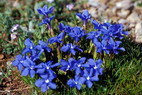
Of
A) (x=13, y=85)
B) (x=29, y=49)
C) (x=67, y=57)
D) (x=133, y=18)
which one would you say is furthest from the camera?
(x=133, y=18)

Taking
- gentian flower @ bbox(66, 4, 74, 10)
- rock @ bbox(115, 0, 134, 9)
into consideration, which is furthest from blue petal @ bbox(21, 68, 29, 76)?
rock @ bbox(115, 0, 134, 9)

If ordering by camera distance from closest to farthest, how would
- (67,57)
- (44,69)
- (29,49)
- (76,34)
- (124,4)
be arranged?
(44,69) < (29,49) < (76,34) < (67,57) < (124,4)

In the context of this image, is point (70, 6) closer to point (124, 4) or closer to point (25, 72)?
point (124, 4)

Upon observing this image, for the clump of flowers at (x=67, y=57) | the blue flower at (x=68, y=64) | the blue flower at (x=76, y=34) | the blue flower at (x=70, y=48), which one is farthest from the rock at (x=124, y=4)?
the blue flower at (x=68, y=64)

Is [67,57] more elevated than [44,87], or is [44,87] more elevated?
[67,57]

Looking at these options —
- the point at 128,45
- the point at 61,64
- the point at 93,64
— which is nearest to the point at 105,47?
the point at 93,64

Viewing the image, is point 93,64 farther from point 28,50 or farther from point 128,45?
point 128,45

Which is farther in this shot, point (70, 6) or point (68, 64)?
point (70, 6)

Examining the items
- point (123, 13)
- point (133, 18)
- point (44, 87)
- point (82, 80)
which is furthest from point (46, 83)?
point (123, 13)

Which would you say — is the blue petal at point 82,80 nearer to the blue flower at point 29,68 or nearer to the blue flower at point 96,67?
the blue flower at point 96,67
